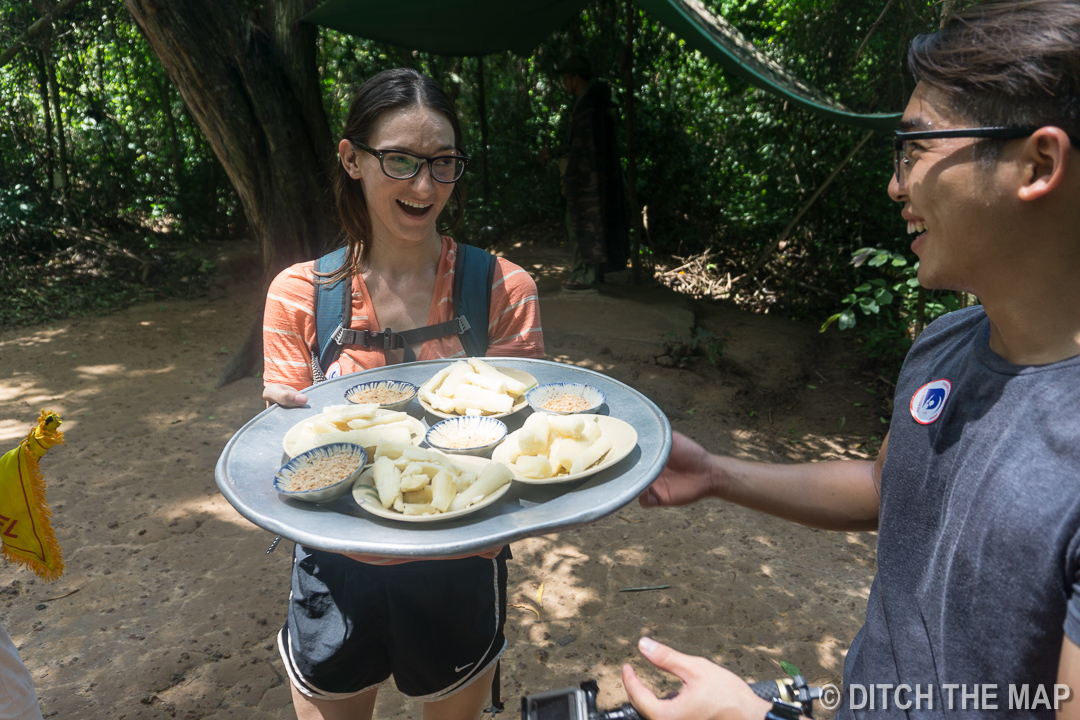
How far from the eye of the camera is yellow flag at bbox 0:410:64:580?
1.73 m

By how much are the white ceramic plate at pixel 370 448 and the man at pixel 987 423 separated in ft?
2.36

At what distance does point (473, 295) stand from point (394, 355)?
272 mm

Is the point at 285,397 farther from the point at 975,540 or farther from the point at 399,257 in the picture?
the point at 975,540

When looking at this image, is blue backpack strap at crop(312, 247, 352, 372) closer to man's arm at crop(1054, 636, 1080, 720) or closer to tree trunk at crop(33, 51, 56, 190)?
man's arm at crop(1054, 636, 1080, 720)

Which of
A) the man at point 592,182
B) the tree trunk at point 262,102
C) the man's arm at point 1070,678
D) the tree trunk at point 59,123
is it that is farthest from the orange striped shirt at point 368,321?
the tree trunk at point 59,123

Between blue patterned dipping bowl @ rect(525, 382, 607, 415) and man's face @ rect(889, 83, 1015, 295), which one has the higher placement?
man's face @ rect(889, 83, 1015, 295)

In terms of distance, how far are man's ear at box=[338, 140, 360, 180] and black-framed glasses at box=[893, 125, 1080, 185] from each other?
53.6 inches

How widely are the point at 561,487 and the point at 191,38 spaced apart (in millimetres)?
4519

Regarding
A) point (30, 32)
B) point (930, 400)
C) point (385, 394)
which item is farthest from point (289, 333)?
point (30, 32)

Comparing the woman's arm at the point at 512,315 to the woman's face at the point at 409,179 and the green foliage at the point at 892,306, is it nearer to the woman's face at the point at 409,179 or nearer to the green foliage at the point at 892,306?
the woman's face at the point at 409,179

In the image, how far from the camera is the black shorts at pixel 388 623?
1647 millimetres

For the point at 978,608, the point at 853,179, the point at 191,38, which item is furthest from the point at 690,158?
the point at 978,608

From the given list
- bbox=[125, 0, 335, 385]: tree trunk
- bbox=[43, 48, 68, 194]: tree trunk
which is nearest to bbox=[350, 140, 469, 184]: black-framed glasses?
bbox=[125, 0, 335, 385]: tree trunk

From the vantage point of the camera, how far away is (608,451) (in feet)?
4.70
